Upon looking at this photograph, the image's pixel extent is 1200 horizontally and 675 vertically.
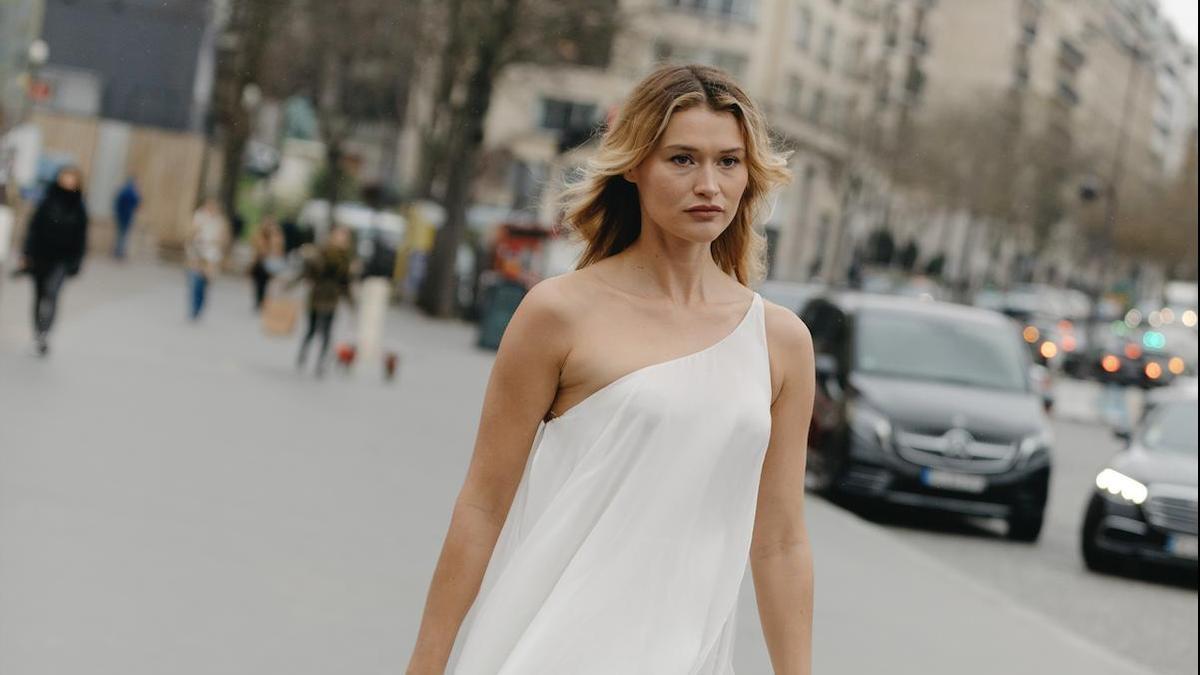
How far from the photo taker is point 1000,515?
631 inches

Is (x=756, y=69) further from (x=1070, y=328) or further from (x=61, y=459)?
(x=61, y=459)

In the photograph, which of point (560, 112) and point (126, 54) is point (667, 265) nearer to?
point (126, 54)

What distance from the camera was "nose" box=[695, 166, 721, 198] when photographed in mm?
3270

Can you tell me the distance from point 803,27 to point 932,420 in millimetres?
72406

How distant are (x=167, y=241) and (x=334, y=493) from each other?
124ft

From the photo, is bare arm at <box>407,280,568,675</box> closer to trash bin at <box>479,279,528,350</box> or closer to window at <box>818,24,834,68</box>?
trash bin at <box>479,279,528,350</box>

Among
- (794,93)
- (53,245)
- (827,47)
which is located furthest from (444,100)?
(827,47)

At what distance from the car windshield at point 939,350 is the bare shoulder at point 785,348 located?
1364 centimetres

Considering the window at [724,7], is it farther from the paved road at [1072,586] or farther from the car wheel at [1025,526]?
the car wheel at [1025,526]

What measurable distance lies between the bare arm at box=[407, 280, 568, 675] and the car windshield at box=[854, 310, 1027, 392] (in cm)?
1389

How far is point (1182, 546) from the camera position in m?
14.5

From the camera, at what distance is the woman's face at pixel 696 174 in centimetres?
329

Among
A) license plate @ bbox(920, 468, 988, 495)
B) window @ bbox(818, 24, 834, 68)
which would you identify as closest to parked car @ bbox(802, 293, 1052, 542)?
license plate @ bbox(920, 468, 988, 495)

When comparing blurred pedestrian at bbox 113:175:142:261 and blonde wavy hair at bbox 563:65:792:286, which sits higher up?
blonde wavy hair at bbox 563:65:792:286
